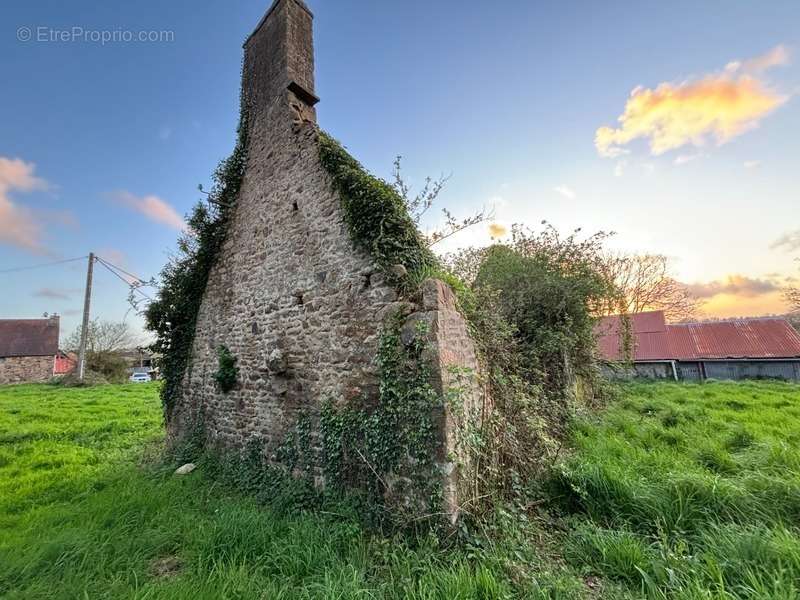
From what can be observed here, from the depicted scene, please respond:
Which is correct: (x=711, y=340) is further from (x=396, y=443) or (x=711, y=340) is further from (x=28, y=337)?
(x=28, y=337)

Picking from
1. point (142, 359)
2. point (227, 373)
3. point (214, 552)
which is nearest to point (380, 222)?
point (214, 552)

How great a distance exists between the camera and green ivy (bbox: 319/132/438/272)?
466 cm

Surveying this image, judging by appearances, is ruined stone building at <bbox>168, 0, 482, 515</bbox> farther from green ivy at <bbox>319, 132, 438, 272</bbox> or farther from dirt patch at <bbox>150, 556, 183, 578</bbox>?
dirt patch at <bbox>150, 556, 183, 578</bbox>

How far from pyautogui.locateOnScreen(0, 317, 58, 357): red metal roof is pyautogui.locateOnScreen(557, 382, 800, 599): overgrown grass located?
151 ft

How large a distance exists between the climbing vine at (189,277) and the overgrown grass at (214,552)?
2.64 metres

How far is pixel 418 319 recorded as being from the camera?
412cm

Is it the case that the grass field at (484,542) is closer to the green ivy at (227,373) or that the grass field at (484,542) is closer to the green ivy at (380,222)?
the green ivy at (227,373)

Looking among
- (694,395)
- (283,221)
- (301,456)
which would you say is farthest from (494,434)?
(694,395)

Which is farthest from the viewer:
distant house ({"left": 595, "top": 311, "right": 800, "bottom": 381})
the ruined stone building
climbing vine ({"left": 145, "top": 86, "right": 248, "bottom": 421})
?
distant house ({"left": 595, "top": 311, "right": 800, "bottom": 381})

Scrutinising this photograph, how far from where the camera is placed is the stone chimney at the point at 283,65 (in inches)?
267

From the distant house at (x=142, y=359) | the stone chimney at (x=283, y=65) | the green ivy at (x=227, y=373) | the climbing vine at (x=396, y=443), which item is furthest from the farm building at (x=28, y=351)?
the climbing vine at (x=396, y=443)

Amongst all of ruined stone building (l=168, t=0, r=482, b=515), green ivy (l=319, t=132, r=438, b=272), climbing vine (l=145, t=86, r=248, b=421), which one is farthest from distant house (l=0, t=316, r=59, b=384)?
green ivy (l=319, t=132, r=438, b=272)

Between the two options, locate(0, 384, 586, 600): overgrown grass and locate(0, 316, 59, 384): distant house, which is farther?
locate(0, 316, 59, 384): distant house

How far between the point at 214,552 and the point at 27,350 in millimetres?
43976
